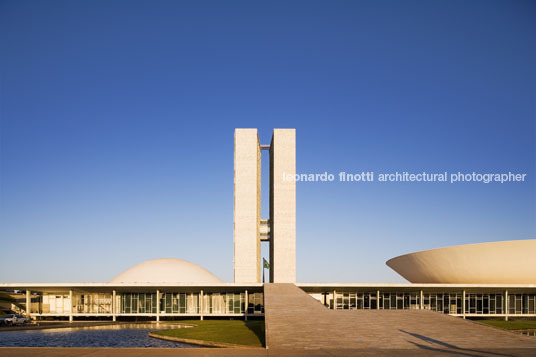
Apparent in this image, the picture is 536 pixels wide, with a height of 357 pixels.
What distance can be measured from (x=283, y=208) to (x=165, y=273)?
12897 mm

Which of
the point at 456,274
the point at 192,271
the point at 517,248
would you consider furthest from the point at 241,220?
the point at 517,248

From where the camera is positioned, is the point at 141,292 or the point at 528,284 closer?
the point at 528,284

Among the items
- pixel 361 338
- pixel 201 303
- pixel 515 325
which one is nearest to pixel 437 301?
pixel 515 325

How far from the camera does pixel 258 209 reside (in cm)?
4641

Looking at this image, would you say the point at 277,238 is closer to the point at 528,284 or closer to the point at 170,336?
the point at 528,284

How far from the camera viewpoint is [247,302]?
36.5 meters

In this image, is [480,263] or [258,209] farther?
[258,209]

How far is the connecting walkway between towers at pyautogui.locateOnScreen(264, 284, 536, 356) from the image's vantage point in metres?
14.1

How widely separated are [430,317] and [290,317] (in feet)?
21.3

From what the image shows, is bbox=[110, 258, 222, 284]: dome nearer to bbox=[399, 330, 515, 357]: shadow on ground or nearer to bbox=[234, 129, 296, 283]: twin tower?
bbox=[234, 129, 296, 283]: twin tower

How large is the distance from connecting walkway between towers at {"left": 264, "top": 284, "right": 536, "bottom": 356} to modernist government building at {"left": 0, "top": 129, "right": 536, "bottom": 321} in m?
14.2

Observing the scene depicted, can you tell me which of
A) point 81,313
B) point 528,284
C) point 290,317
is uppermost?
point 290,317

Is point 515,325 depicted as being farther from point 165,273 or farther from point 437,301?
point 165,273

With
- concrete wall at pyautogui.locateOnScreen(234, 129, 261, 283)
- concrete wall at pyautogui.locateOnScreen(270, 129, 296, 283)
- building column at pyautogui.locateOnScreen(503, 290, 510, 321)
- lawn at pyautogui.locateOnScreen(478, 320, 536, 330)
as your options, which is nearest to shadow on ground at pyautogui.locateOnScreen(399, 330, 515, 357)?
lawn at pyautogui.locateOnScreen(478, 320, 536, 330)
